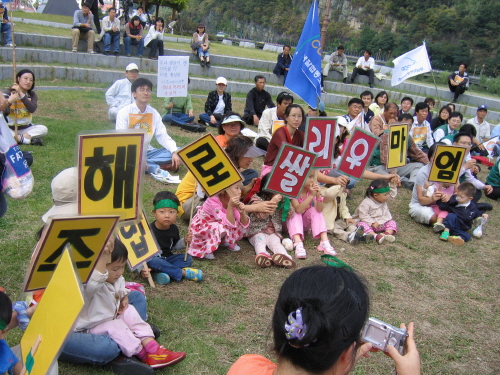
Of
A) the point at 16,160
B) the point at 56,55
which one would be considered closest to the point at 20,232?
the point at 16,160

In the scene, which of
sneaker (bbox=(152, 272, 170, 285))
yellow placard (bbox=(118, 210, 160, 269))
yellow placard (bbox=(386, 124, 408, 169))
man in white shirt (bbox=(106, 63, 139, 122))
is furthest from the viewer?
man in white shirt (bbox=(106, 63, 139, 122))

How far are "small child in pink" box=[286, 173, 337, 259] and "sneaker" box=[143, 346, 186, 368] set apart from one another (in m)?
2.41

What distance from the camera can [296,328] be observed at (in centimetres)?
158

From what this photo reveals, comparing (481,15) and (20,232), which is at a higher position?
(481,15)

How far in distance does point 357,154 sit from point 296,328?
15.6 ft

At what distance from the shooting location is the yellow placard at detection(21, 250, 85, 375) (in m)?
1.81

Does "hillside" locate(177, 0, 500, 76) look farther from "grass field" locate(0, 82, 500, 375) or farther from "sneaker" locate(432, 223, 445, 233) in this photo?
"grass field" locate(0, 82, 500, 375)

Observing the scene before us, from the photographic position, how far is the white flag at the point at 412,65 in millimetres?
11086

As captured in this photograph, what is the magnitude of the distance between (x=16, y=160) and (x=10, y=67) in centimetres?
919

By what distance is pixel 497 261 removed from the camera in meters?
6.27

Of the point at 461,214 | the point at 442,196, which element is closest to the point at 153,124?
the point at 442,196

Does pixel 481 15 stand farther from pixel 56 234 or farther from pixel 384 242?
pixel 56 234

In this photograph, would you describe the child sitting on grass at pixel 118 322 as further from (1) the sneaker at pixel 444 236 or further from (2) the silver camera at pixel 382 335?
(1) the sneaker at pixel 444 236

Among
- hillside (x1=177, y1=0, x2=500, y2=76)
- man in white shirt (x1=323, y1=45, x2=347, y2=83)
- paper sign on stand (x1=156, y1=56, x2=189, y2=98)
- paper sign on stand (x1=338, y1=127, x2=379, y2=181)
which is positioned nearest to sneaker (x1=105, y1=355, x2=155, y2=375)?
paper sign on stand (x1=338, y1=127, x2=379, y2=181)
